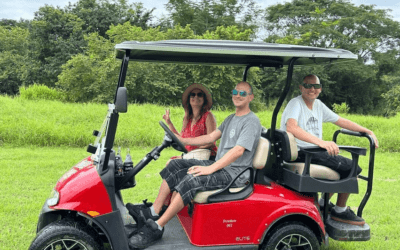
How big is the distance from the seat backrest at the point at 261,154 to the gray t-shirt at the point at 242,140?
5 cm

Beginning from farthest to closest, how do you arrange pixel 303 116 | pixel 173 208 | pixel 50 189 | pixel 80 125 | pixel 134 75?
pixel 134 75
pixel 80 125
pixel 50 189
pixel 303 116
pixel 173 208

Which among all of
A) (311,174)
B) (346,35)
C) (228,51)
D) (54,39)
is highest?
(346,35)

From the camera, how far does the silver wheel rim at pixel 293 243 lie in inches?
120

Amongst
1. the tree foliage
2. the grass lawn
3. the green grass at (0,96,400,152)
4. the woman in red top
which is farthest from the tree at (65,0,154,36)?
the woman in red top

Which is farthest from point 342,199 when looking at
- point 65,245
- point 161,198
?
point 65,245

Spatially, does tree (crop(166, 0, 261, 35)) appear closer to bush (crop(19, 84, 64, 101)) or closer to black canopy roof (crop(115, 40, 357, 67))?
bush (crop(19, 84, 64, 101))

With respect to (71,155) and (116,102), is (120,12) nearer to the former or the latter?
(71,155)

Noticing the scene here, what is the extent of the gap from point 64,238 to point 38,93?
12.5 metres

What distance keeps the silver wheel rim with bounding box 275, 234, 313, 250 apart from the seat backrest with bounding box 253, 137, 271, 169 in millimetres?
598

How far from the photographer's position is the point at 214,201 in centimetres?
291

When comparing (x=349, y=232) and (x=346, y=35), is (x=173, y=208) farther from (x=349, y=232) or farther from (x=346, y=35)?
(x=346, y=35)

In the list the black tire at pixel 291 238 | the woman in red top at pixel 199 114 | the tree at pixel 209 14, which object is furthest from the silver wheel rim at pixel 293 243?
the tree at pixel 209 14

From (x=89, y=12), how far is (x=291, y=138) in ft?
74.8

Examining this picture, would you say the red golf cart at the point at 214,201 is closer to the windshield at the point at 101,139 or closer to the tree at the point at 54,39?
the windshield at the point at 101,139
